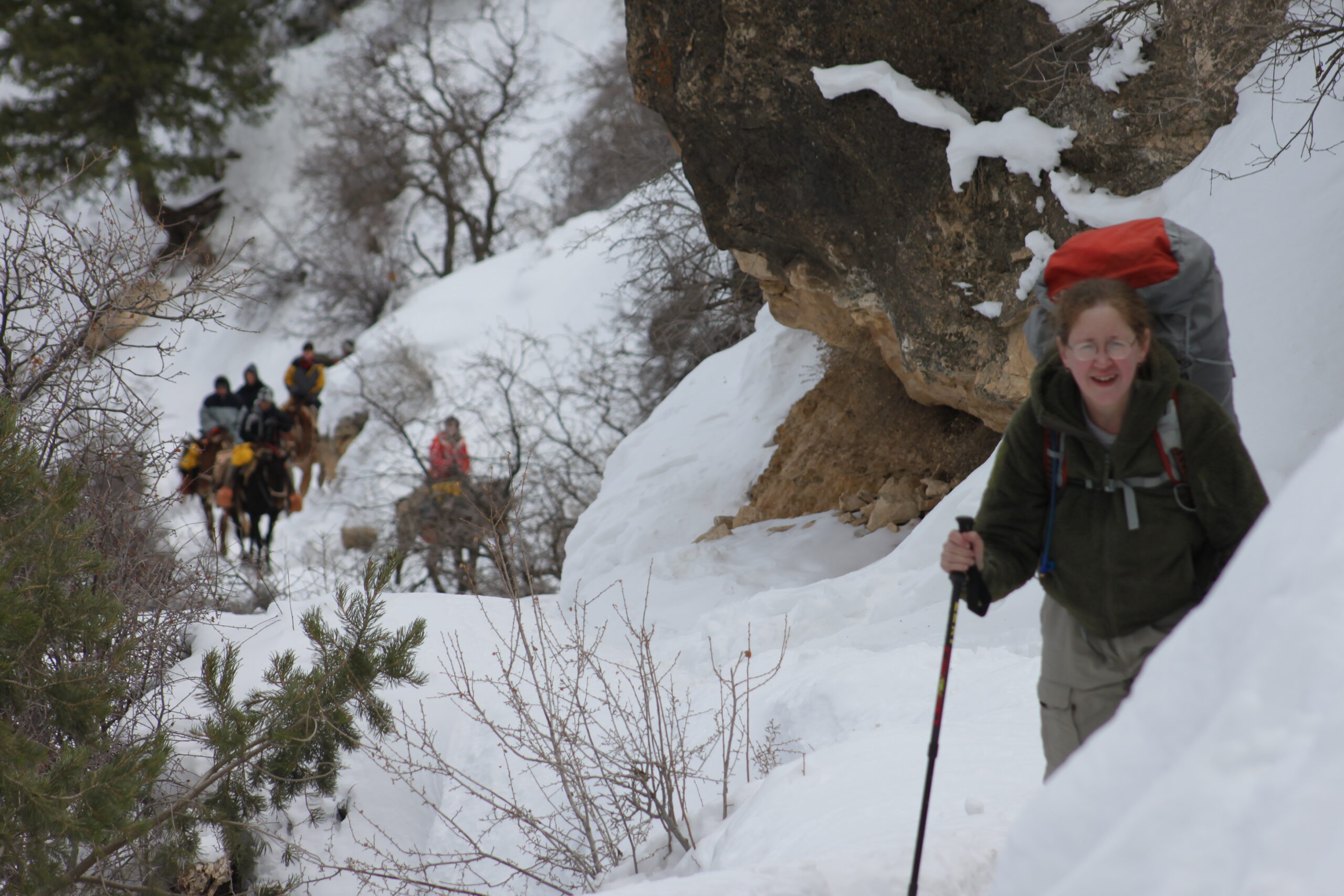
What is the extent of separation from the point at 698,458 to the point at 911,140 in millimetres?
4626

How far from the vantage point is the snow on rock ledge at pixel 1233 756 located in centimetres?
110

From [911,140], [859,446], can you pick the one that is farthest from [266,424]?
[911,140]

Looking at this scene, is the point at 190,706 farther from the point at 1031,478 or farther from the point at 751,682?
the point at 1031,478

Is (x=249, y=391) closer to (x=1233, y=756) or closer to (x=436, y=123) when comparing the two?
(x=436, y=123)

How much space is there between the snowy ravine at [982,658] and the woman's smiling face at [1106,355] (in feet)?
1.10

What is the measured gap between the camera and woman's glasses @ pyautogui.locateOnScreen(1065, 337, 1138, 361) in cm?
190

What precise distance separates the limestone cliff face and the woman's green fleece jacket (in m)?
3.93

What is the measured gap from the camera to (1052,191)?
591cm

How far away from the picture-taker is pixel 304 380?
15.0 m

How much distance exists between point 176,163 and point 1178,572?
24.4 meters

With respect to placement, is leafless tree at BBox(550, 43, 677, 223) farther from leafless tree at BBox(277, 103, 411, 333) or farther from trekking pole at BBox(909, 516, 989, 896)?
trekking pole at BBox(909, 516, 989, 896)

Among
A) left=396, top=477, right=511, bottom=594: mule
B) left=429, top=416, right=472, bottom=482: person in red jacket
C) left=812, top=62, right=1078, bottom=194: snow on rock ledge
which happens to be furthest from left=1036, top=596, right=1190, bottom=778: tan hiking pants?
left=429, top=416, right=472, bottom=482: person in red jacket

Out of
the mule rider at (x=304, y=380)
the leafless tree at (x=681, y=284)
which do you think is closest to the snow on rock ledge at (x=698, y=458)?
the leafless tree at (x=681, y=284)

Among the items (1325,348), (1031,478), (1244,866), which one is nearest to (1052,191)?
(1325,348)
